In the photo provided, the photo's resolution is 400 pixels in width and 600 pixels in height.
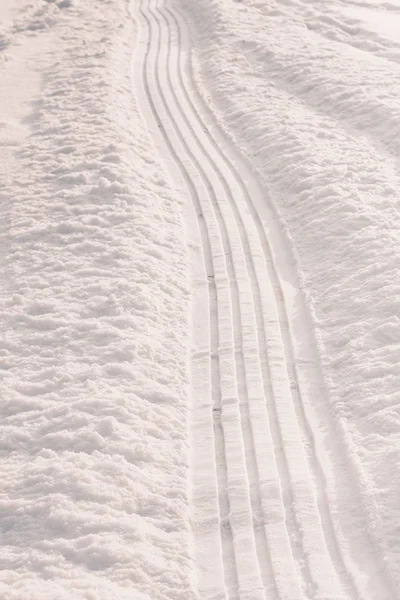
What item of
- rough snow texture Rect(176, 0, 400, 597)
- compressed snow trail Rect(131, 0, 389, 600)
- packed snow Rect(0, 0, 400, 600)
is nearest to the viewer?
compressed snow trail Rect(131, 0, 389, 600)

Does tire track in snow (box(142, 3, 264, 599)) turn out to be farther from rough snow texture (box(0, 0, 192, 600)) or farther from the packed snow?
rough snow texture (box(0, 0, 192, 600))

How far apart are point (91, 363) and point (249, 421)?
140 centimetres

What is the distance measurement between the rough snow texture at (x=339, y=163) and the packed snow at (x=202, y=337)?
0.03 m

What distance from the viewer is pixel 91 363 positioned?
6207 millimetres

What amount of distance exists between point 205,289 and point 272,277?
26.7 inches

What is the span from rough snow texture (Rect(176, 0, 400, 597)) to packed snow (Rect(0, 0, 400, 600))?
30 mm

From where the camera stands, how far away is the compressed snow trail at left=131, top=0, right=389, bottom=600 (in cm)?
453

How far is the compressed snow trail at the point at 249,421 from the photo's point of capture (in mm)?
4531

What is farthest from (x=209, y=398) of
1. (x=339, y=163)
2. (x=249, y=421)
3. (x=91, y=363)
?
(x=339, y=163)

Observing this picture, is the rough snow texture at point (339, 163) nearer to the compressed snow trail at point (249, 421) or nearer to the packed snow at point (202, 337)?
the packed snow at point (202, 337)

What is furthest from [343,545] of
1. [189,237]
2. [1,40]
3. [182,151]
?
[1,40]

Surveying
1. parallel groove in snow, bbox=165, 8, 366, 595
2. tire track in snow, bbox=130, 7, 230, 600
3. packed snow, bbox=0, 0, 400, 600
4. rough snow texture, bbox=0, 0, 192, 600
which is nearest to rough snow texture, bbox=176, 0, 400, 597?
packed snow, bbox=0, 0, 400, 600

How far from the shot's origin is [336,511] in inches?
194

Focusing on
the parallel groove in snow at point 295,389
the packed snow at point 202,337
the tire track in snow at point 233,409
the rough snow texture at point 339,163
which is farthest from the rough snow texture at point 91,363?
the rough snow texture at point 339,163
